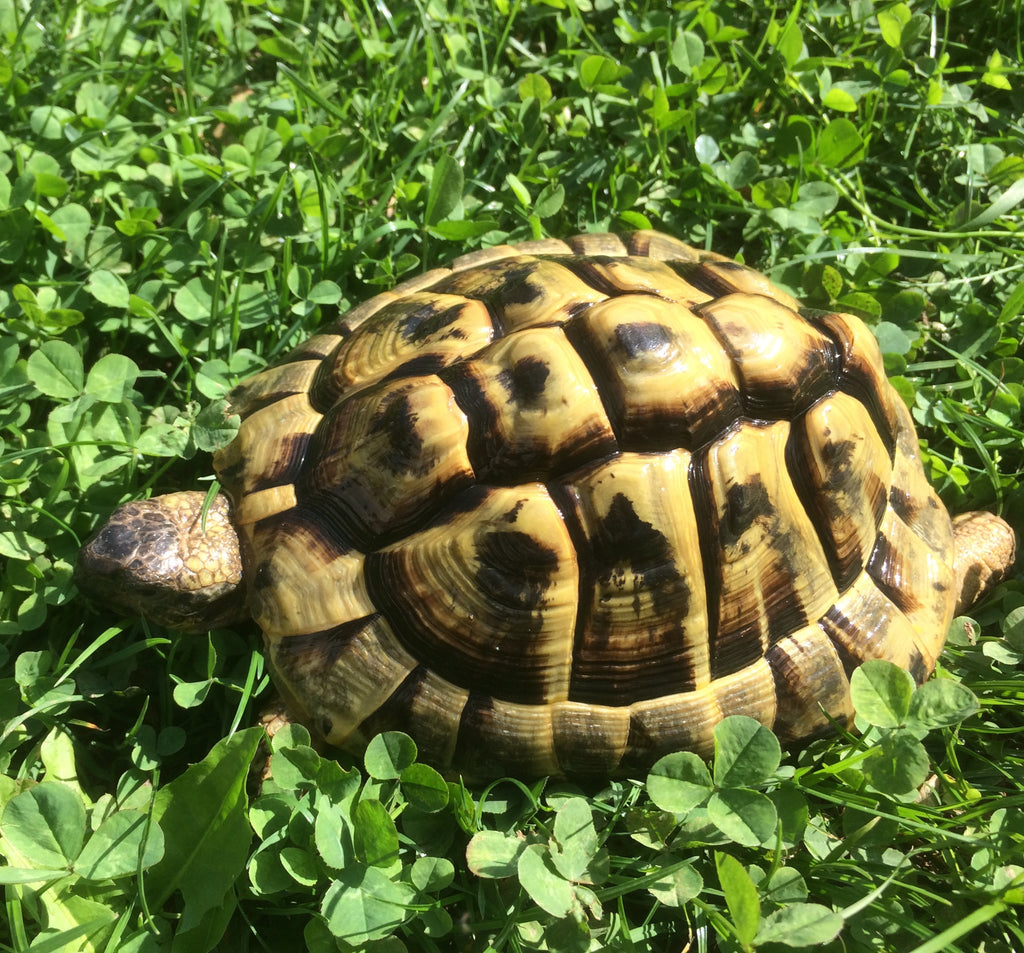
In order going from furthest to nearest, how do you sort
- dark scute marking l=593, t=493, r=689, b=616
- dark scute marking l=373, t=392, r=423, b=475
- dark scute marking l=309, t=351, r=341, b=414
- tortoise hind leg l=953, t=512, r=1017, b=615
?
tortoise hind leg l=953, t=512, r=1017, b=615
dark scute marking l=309, t=351, r=341, b=414
dark scute marking l=373, t=392, r=423, b=475
dark scute marking l=593, t=493, r=689, b=616

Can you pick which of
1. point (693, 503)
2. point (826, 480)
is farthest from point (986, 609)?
point (693, 503)

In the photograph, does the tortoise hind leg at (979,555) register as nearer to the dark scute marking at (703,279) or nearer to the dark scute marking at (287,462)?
the dark scute marking at (703,279)

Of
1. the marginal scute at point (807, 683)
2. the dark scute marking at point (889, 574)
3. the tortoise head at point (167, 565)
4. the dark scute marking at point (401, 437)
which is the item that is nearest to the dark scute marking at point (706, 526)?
the marginal scute at point (807, 683)

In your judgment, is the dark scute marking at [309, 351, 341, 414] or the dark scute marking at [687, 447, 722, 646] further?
the dark scute marking at [309, 351, 341, 414]

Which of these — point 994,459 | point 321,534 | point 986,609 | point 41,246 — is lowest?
point 986,609

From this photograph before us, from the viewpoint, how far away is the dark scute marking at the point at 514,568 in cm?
209

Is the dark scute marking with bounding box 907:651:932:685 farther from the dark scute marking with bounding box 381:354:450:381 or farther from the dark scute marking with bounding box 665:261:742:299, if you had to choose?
the dark scute marking with bounding box 381:354:450:381

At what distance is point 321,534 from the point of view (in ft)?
7.51

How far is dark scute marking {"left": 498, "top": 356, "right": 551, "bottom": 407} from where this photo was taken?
6.88 ft

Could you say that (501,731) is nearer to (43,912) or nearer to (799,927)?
(799,927)

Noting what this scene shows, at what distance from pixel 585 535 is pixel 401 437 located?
19.6 inches

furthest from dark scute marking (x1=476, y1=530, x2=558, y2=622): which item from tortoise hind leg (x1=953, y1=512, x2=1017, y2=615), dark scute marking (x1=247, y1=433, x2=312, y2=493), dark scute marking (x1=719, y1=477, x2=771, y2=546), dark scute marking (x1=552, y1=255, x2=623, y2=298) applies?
tortoise hind leg (x1=953, y1=512, x2=1017, y2=615)

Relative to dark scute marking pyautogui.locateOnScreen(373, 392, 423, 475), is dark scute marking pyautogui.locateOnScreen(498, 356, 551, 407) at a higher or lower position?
higher

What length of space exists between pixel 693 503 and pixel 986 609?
1288 millimetres
